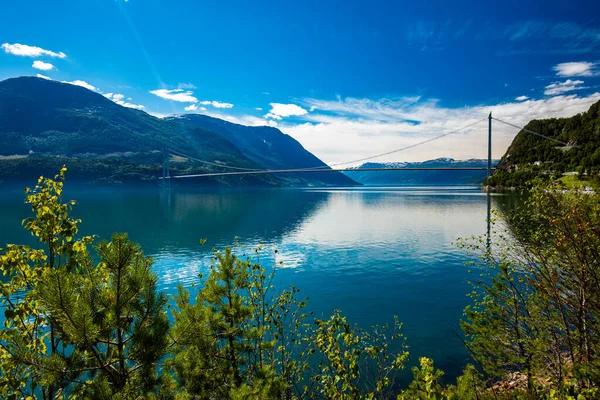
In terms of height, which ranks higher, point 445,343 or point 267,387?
point 267,387

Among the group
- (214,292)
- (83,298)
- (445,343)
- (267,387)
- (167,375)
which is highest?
(83,298)

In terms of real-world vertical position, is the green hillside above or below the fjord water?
above

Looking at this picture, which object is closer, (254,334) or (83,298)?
(83,298)

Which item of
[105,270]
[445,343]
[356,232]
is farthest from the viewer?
[356,232]

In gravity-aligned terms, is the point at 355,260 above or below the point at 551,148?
below

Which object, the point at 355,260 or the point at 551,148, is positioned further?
the point at 551,148

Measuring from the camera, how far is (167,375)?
353cm

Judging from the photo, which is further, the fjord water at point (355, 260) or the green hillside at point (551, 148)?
the green hillside at point (551, 148)

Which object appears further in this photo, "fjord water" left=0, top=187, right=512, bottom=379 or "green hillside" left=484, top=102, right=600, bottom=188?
"green hillside" left=484, top=102, right=600, bottom=188

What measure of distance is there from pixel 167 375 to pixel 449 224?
42.0 m

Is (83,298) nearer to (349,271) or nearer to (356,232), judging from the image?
(349,271)

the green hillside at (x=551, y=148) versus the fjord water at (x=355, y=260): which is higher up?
the green hillside at (x=551, y=148)

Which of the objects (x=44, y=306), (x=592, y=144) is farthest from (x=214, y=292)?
(x=592, y=144)

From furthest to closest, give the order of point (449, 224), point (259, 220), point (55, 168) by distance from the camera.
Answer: point (55, 168) < point (259, 220) < point (449, 224)
